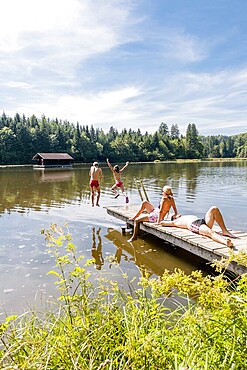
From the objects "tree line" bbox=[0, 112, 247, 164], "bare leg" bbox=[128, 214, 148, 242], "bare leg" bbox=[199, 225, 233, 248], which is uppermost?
"tree line" bbox=[0, 112, 247, 164]

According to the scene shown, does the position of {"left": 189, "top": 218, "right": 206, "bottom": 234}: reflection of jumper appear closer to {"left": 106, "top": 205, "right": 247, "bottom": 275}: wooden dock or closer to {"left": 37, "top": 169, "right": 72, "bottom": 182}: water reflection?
{"left": 106, "top": 205, "right": 247, "bottom": 275}: wooden dock

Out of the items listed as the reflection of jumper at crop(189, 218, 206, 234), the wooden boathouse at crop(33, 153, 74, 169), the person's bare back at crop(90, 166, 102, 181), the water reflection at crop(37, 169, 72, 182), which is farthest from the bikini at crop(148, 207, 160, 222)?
the wooden boathouse at crop(33, 153, 74, 169)

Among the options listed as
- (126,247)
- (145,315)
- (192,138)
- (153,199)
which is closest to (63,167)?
(153,199)

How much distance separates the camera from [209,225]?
6.46 m

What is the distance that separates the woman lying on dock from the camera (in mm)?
6012

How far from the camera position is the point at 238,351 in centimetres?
222

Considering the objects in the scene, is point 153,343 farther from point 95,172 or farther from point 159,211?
point 95,172

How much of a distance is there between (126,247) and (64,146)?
7904cm

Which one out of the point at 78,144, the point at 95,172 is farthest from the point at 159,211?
the point at 78,144

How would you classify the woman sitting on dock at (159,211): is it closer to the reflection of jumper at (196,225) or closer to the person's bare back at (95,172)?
the reflection of jumper at (196,225)

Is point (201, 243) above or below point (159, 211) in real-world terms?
below

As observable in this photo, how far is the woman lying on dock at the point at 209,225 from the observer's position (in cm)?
601

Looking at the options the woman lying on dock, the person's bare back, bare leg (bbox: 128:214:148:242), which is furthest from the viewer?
the person's bare back

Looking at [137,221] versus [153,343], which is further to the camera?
[137,221]
